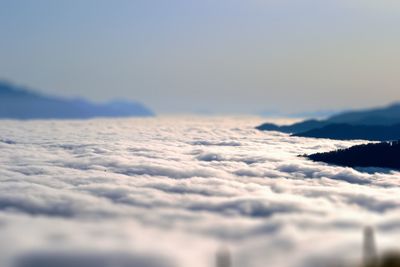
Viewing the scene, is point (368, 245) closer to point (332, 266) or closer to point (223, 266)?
point (332, 266)

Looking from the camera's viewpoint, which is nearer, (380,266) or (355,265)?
(380,266)

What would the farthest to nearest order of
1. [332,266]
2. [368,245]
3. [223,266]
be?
1. [332,266]
2. [368,245]
3. [223,266]

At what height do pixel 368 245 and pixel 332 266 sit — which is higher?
pixel 368 245

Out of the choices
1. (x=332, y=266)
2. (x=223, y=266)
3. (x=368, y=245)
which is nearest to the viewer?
(x=223, y=266)

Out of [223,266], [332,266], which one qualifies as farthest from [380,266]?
[223,266]

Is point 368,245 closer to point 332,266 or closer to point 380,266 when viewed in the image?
point 380,266

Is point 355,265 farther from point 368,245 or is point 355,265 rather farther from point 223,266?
point 223,266

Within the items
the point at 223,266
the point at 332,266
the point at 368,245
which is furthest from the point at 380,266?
the point at 223,266

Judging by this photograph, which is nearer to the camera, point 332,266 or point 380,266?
point 380,266
